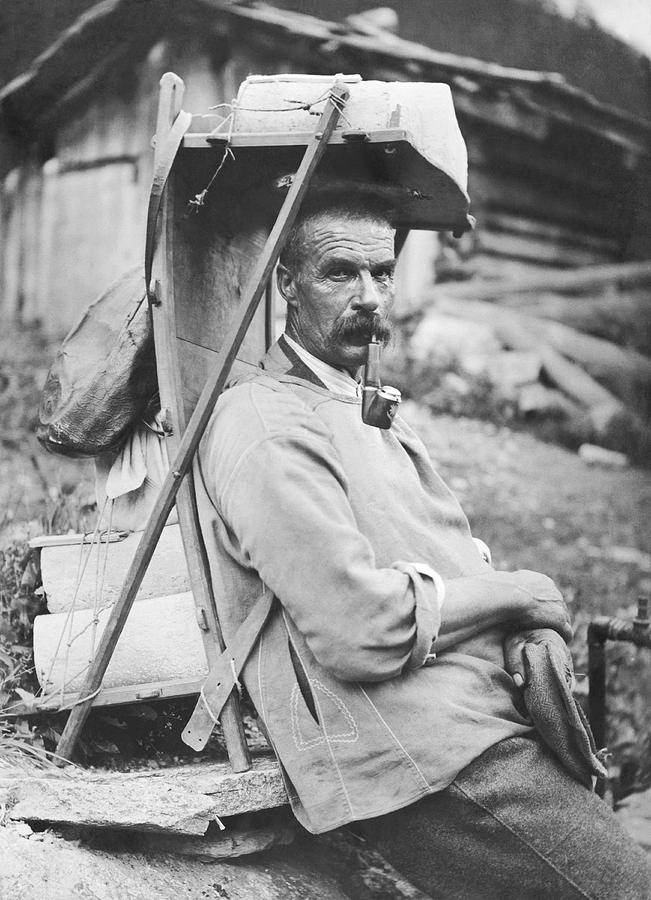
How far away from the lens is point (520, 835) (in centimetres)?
204

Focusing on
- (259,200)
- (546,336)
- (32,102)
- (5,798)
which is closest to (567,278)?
(546,336)

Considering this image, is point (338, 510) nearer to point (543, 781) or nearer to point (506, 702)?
point (506, 702)

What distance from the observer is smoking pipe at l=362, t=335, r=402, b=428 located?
6.89 feet

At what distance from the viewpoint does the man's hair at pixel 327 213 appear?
228cm

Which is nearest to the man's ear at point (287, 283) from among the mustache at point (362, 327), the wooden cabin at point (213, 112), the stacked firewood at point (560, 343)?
the mustache at point (362, 327)

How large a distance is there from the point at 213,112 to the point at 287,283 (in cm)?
198

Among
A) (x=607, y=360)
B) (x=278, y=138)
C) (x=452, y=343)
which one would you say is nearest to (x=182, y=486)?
(x=278, y=138)

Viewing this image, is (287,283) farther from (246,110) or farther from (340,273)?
(246,110)

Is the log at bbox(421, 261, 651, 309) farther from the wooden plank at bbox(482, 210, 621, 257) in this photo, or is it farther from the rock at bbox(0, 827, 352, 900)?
the rock at bbox(0, 827, 352, 900)

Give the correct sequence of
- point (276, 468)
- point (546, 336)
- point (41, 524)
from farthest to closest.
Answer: point (546, 336), point (41, 524), point (276, 468)

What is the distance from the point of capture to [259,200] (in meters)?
2.55

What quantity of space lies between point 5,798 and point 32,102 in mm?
3207

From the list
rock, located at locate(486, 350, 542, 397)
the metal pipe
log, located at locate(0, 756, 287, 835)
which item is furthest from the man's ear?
rock, located at locate(486, 350, 542, 397)

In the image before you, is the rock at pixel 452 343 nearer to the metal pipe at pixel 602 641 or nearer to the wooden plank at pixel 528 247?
the wooden plank at pixel 528 247
